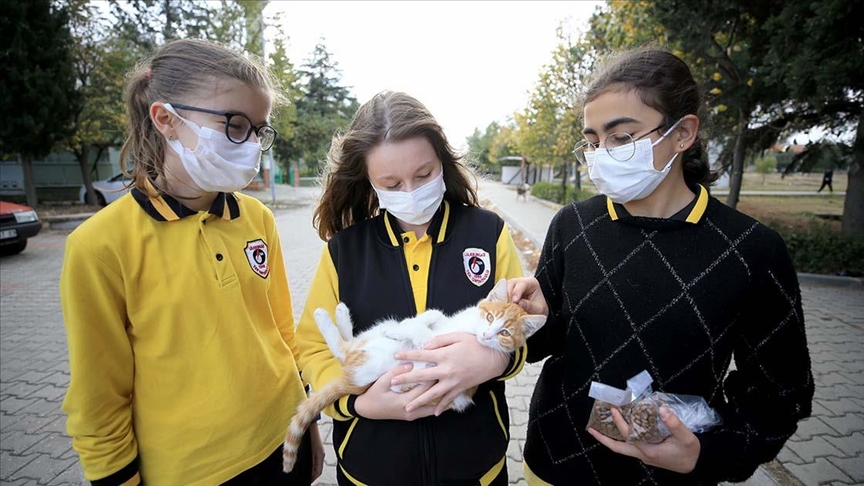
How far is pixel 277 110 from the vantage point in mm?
2525

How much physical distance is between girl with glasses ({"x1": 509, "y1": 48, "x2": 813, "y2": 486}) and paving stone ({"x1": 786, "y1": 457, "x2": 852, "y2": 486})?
260 centimetres

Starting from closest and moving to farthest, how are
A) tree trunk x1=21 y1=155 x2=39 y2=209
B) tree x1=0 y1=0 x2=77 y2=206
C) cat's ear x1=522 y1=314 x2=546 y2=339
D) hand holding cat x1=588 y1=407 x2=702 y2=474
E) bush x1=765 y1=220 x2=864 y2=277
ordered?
hand holding cat x1=588 y1=407 x2=702 y2=474 < cat's ear x1=522 y1=314 x2=546 y2=339 < bush x1=765 y1=220 x2=864 y2=277 < tree x1=0 y1=0 x2=77 y2=206 < tree trunk x1=21 y1=155 x2=39 y2=209

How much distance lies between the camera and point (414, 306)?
1.78 m

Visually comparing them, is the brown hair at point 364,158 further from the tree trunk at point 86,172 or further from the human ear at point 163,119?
the tree trunk at point 86,172

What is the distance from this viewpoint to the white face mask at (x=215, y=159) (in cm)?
176

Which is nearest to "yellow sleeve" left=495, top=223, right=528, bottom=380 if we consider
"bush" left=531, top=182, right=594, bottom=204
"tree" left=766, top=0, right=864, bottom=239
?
"tree" left=766, top=0, right=864, bottom=239

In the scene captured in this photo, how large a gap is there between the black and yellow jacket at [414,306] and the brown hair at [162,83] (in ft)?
2.86

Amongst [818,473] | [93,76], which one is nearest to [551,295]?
[818,473]

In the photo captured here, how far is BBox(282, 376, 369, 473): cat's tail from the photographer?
1.68 m

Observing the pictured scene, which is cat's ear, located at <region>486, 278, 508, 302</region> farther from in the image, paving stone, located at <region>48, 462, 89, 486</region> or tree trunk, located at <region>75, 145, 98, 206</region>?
tree trunk, located at <region>75, 145, 98, 206</region>

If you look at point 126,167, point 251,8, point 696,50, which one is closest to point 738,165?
point 696,50

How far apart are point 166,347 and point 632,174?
2.16 m

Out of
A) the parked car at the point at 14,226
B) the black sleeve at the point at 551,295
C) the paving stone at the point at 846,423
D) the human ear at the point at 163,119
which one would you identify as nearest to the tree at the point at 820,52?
the paving stone at the point at 846,423

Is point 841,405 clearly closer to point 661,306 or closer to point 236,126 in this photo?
point 661,306
